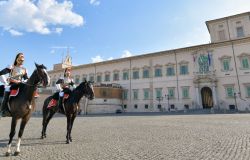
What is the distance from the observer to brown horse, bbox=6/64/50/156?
17.5ft

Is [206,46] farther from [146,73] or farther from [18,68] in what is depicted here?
[18,68]

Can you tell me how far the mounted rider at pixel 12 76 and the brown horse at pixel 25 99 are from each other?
0.70ft

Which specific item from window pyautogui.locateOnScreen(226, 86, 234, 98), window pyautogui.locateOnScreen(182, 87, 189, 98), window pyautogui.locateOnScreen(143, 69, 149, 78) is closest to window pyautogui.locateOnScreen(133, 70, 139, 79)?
window pyautogui.locateOnScreen(143, 69, 149, 78)

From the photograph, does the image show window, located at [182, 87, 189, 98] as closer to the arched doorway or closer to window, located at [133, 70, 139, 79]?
the arched doorway

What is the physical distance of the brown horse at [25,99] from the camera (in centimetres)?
534

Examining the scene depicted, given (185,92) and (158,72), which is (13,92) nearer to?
(185,92)

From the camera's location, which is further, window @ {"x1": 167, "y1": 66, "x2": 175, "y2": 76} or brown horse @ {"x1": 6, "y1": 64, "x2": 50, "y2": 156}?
window @ {"x1": 167, "y1": 66, "x2": 175, "y2": 76}

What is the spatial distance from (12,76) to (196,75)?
1274 inches

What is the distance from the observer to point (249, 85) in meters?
29.7

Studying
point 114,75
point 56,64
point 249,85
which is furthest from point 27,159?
point 56,64

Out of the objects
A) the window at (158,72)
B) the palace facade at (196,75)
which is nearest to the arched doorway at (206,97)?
the palace facade at (196,75)

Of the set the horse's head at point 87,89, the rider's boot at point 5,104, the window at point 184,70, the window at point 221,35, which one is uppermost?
the window at point 221,35

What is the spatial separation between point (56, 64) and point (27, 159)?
5858 cm

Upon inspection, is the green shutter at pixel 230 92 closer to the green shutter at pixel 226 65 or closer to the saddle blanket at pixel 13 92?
the green shutter at pixel 226 65
